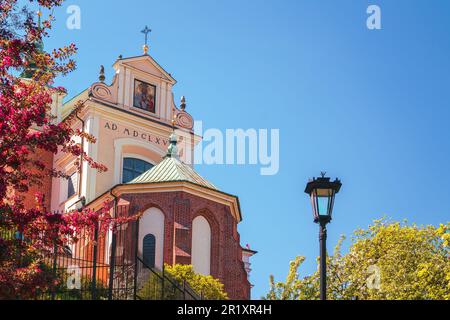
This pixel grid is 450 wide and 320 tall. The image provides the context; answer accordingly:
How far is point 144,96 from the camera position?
4444cm

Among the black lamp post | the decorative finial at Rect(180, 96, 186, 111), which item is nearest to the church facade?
the decorative finial at Rect(180, 96, 186, 111)

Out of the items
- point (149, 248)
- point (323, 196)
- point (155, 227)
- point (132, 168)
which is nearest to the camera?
point (323, 196)

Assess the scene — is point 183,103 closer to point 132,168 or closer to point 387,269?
point 132,168

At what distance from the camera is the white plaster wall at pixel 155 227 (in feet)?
113

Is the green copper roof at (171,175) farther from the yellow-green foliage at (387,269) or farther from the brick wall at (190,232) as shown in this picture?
the yellow-green foliage at (387,269)

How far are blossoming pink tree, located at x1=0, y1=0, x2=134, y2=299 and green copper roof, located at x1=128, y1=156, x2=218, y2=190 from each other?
1899 cm

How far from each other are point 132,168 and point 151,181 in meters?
7.56

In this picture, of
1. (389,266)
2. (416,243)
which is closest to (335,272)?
(389,266)

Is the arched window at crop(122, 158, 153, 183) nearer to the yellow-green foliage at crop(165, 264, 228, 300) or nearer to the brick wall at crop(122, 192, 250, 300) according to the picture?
the brick wall at crop(122, 192, 250, 300)

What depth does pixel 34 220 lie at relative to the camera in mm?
15109

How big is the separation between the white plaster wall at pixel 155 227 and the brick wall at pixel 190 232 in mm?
199

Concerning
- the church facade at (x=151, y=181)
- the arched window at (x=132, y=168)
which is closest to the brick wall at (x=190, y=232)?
the church facade at (x=151, y=181)

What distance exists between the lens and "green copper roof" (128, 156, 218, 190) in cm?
3578

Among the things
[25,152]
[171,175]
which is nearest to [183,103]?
[171,175]
